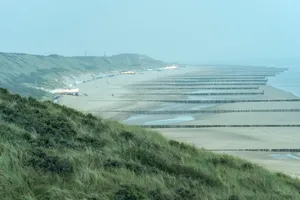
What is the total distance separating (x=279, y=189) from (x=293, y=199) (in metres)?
0.84

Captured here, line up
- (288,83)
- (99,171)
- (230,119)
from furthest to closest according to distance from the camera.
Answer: (288,83), (230,119), (99,171)

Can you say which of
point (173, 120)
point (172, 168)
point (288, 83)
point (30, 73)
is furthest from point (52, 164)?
point (30, 73)

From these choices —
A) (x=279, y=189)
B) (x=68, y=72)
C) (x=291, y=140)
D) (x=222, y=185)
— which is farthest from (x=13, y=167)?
(x=68, y=72)

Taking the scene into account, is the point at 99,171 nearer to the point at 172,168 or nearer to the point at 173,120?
the point at 172,168

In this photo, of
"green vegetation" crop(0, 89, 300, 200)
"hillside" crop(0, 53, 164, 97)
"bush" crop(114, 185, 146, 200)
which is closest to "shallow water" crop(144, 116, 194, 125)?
"green vegetation" crop(0, 89, 300, 200)

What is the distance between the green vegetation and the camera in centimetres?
473

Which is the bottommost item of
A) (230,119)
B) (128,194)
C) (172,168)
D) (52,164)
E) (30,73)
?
(230,119)

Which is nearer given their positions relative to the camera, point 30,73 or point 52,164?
point 52,164

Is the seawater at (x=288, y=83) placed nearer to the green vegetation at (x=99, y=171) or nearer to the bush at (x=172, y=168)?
the green vegetation at (x=99, y=171)

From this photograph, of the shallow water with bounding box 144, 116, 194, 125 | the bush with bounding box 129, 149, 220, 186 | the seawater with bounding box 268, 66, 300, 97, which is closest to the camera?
the bush with bounding box 129, 149, 220, 186

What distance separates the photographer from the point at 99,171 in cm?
547

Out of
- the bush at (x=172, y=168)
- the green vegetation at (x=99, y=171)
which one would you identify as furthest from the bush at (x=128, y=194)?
the bush at (x=172, y=168)

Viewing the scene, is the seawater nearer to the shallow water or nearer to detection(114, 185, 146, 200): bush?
the shallow water

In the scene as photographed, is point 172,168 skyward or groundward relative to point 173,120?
skyward
